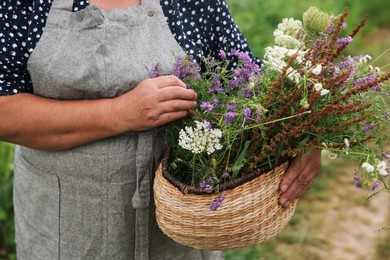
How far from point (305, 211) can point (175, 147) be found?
244 cm

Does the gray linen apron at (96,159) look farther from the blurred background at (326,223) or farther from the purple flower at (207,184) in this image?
the blurred background at (326,223)

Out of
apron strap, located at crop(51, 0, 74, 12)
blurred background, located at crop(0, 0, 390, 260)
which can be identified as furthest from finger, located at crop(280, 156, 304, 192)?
blurred background, located at crop(0, 0, 390, 260)

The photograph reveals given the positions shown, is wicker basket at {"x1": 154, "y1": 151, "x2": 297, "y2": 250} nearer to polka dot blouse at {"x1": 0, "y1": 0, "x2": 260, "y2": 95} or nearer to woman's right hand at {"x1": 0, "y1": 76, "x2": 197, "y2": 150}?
woman's right hand at {"x1": 0, "y1": 76, "x2": 197, "y2": 150}

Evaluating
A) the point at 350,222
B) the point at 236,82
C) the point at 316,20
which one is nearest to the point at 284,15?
the point at 350,222

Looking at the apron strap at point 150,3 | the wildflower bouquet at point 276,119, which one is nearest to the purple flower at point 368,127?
the wildflower bouquet at point 276,119

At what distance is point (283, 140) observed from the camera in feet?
4.83

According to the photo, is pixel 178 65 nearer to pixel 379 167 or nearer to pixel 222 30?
pixel 222 30

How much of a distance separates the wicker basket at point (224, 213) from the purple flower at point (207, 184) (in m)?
0.02

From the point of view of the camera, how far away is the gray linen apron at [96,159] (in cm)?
164

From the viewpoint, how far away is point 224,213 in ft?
4.83

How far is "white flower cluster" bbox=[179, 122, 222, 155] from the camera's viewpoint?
1.47 metres

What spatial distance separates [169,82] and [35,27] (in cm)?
42

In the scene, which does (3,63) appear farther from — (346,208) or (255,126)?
(346,208)

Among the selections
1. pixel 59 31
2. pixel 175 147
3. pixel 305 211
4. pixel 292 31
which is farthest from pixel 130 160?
pixel 305 211
